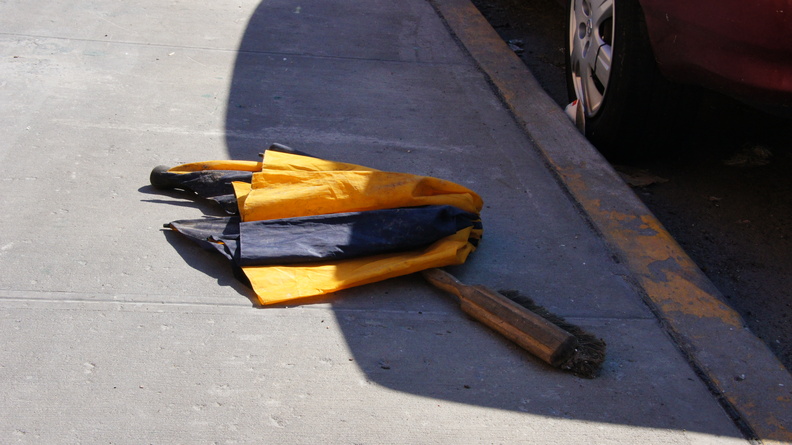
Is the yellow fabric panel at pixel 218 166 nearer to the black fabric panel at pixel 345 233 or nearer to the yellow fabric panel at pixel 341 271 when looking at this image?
the black fabric panel at pixel 345 233

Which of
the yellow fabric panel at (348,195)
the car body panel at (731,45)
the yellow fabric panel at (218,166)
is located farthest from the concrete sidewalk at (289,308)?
the car body panel at (731,45)

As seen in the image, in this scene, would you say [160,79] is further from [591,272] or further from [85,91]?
[591,272]

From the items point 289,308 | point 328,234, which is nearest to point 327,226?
point 328,234

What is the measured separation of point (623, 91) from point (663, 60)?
361 millimetres

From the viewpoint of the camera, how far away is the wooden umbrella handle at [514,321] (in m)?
2.20

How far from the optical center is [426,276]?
2576 millimetres

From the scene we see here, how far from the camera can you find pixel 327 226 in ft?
8.77

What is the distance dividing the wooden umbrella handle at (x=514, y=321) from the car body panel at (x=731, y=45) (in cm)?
117

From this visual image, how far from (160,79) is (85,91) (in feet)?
1.31

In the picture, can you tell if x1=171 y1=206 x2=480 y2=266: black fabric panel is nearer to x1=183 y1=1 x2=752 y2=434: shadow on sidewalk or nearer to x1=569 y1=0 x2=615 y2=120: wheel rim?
x1=183 y1=1 x2=752 y2=434: shadow on sidewalk

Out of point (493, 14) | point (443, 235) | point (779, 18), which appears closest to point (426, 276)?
point (443, 235)

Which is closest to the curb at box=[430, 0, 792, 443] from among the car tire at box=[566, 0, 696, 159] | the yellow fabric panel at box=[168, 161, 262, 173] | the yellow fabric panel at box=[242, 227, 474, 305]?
the car tire at box=[566, 0, 696, 159]

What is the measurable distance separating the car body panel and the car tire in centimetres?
29

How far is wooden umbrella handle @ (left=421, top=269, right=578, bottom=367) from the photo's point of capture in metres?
2.20
